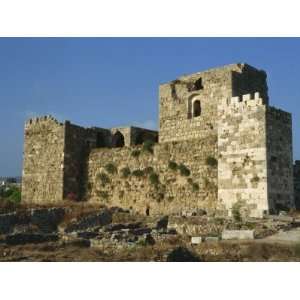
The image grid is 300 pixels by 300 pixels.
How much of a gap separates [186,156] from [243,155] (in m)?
4.02

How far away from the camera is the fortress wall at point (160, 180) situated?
2383 centimetres

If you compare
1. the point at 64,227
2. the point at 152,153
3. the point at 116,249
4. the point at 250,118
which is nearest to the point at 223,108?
the point at 250,118

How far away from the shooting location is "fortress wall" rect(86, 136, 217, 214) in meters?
23.8

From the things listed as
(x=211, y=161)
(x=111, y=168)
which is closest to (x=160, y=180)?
(x=211, y=161)

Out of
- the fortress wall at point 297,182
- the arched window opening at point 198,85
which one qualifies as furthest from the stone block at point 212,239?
the arched window opening at point 198,85

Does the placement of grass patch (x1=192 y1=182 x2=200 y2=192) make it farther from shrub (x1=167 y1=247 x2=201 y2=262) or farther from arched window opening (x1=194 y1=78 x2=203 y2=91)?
shrub (x1=167 y1=247 x2=201 y2=262)

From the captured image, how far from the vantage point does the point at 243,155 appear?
21.4 meters

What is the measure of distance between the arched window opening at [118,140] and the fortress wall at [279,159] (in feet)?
44.0

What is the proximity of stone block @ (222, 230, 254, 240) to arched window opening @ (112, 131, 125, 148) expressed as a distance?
17544 mm

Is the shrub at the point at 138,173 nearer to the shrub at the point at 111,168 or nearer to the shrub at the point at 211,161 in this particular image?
the shrub at the point at 111,168

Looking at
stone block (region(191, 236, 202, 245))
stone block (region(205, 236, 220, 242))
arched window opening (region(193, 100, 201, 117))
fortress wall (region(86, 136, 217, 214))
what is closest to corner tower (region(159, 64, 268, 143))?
arched window opening (region(193, 100, 201, 117))

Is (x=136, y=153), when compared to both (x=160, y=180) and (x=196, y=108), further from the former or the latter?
(x=196, y=108)
